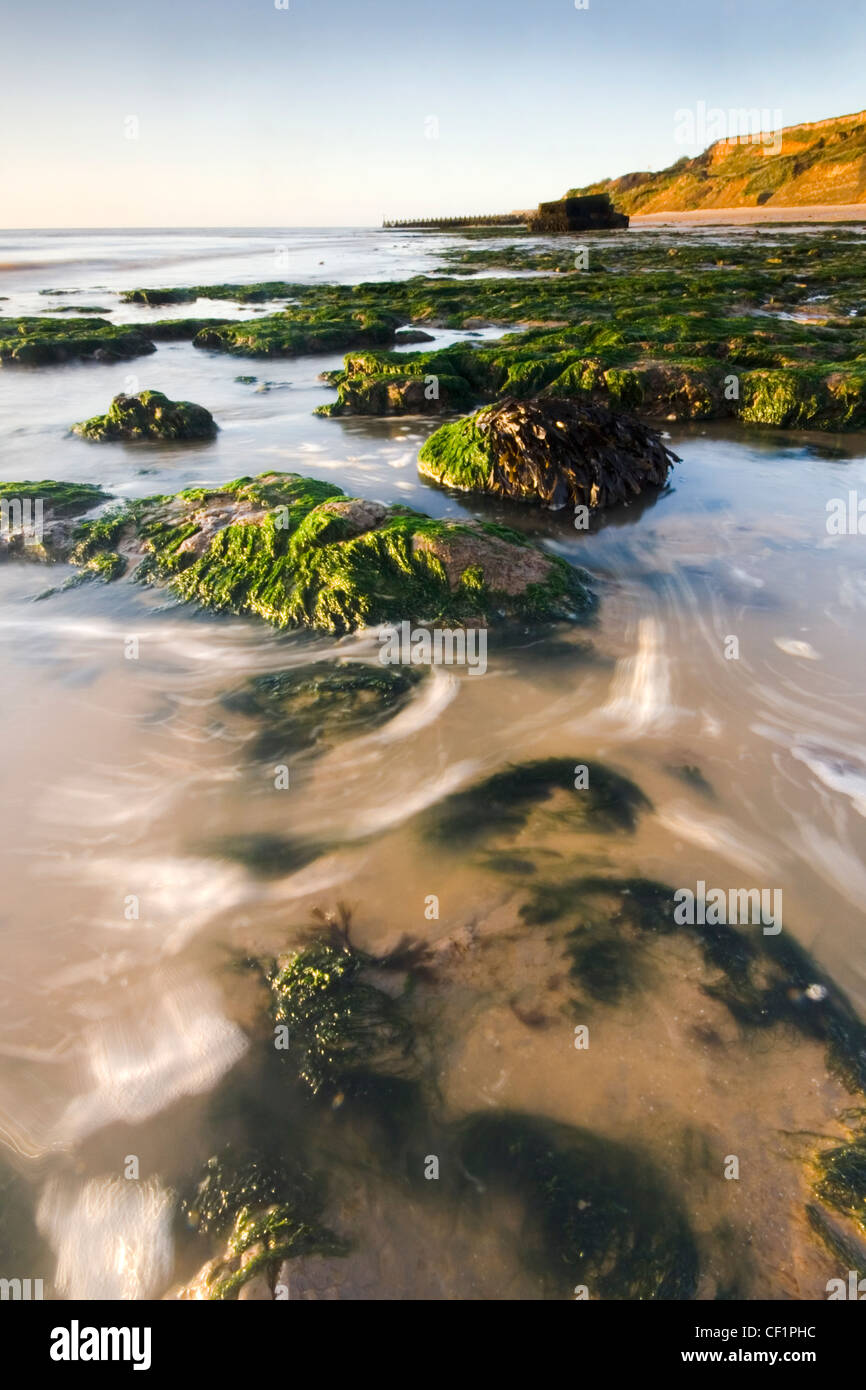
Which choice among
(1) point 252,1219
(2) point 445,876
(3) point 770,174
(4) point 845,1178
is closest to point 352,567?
(2) point 445,876

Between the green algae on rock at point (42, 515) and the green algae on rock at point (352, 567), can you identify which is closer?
the green algae on rock at point (352, 567)

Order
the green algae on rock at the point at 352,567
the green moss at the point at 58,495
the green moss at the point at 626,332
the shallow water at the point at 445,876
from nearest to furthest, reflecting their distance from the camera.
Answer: the shallow water at the point at 445,876 < the green algae on rock at the point at 352,567 < the green moss at the point at 58,495 < the green moss at the point at 626,332

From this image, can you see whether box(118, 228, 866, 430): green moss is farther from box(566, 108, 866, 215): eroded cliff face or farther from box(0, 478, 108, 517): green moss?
box(566, 108, 866, 215): eroded cliff face

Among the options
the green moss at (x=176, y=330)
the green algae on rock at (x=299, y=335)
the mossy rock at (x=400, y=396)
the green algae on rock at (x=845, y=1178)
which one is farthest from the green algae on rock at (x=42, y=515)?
the green moss at (x=176, y=330)

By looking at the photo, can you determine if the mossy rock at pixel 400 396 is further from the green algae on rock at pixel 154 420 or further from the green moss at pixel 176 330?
the green moss at pixel 176 330

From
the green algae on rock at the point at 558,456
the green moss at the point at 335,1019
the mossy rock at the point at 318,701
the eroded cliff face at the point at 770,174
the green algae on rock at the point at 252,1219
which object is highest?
the eroded cliff face at the point at 770,174

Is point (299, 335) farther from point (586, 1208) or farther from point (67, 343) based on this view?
point (586, 1208)

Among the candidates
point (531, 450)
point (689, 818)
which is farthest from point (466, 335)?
point (689, 818)
